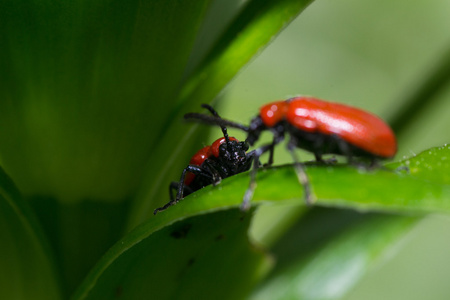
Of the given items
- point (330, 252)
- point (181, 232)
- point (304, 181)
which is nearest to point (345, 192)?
point (304, 181)

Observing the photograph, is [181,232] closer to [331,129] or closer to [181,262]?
[181,262]

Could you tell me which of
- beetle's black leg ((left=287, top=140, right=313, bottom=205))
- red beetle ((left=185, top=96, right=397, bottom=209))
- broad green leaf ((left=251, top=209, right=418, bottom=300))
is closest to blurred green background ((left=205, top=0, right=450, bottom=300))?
broad green leaf ((left=251, top=209, right=418, bottom=300))

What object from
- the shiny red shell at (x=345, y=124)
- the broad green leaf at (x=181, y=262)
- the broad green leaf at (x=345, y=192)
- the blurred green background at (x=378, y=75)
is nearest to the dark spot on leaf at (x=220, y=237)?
the broad green leaf at (x=181, y=262)

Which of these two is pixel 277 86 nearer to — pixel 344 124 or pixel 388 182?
pixel 344 124

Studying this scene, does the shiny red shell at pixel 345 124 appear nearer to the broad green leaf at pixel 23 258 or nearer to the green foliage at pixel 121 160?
the green foliage at pixel 121 160

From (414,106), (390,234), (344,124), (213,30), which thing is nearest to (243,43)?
(344,124)
